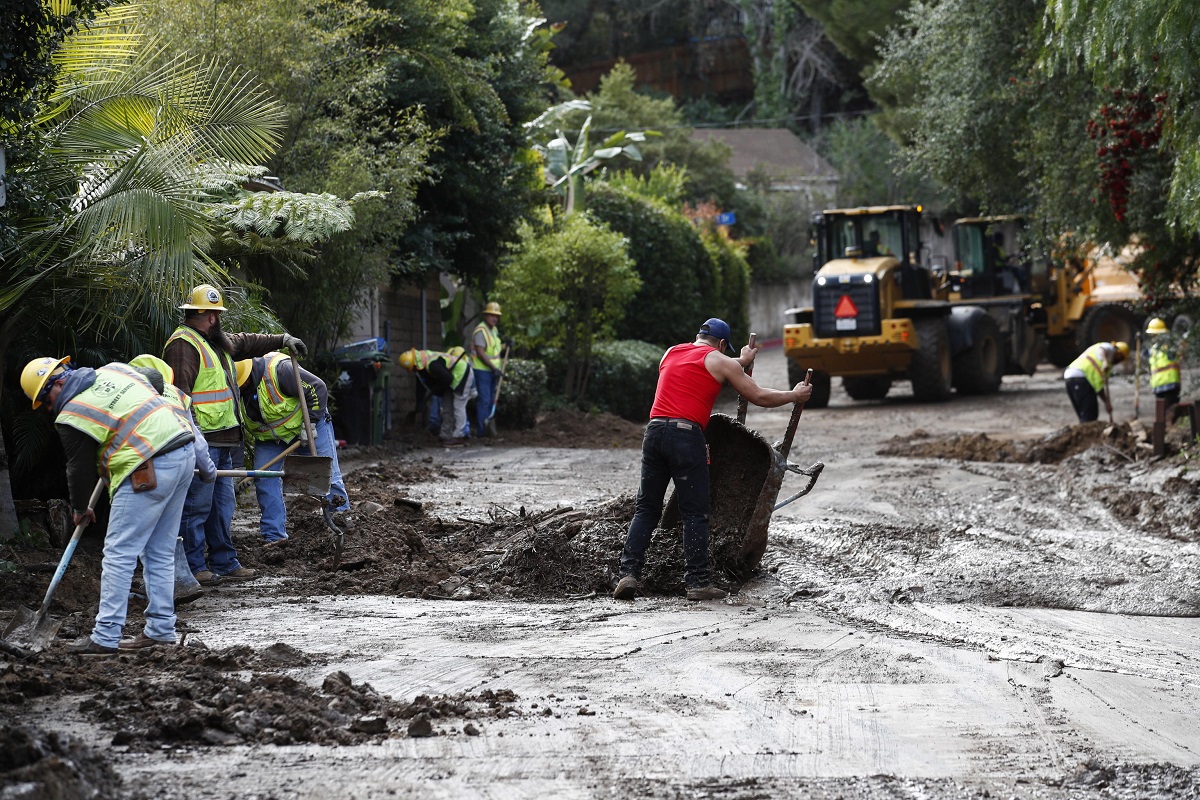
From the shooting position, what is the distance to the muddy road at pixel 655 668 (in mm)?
4797

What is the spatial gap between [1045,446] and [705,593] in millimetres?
9322

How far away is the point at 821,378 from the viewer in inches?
972

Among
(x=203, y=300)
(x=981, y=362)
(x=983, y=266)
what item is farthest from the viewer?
(x=983, y=266)

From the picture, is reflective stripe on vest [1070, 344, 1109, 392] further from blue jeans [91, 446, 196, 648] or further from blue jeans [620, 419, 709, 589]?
blue jeans [91, 446, 196, 648]

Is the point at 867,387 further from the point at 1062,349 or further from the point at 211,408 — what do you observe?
the point at 211,408

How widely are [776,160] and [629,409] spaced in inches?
1164

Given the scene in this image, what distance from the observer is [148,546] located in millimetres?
6832

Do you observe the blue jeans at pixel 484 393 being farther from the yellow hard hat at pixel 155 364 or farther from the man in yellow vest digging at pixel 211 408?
the yellow hard hat at pixel 155 364

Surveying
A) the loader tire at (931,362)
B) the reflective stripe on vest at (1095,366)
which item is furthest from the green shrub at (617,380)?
the reflective stripe on vest at (1095,366)

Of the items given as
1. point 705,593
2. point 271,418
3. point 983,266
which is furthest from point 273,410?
point 983,266

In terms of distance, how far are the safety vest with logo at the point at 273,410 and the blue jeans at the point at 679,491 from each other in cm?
250

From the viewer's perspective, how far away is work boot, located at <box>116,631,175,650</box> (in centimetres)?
662

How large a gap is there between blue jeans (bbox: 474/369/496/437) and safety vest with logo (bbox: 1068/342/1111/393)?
7502 millimetres

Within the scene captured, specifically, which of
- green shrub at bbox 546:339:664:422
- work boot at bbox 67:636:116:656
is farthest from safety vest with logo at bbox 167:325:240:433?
green shrub at bbox 546:339:664:422
